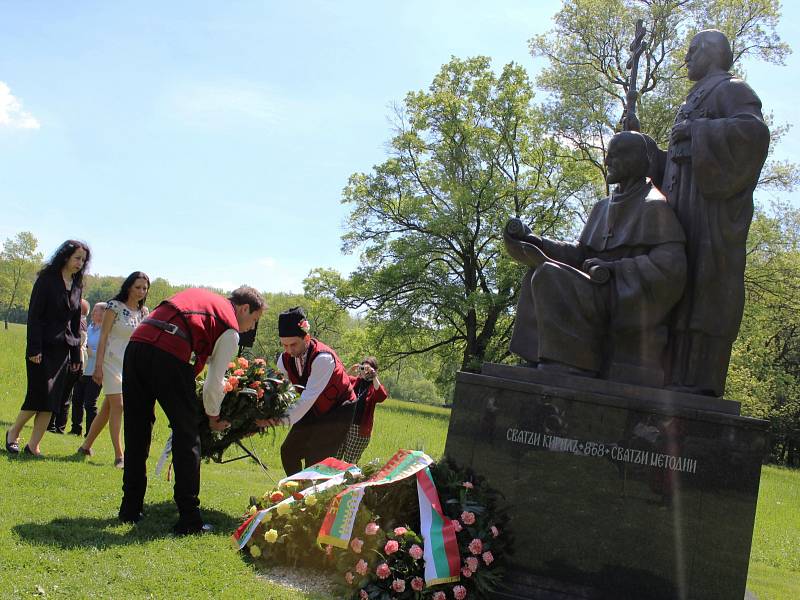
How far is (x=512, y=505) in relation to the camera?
4.66m

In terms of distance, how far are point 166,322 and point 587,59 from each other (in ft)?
81.8

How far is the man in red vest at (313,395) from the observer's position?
632 centimetres

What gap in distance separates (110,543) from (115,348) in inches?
140

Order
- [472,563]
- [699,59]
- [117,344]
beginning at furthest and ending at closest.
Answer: [117,344] < [699,59] < [472,563]

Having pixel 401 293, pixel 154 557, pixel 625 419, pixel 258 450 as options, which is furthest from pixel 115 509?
pixel 401 293

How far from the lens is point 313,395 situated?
624 cm

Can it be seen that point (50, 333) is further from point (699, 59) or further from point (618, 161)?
point (699, 59)

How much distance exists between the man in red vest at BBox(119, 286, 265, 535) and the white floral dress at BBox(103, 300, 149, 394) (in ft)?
8.24

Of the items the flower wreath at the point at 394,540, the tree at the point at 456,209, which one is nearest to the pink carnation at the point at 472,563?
the flower wreath at the point at 394,540

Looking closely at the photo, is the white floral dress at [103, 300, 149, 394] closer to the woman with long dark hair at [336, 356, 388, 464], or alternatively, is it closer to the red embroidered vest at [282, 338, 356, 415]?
the red embroidered vest at [282, 338, 356, 415]

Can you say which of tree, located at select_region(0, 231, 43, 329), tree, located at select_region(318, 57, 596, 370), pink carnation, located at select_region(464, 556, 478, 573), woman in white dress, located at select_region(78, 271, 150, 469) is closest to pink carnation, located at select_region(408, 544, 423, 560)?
pink carnation, located at select_region(464, 556, 478, 573)

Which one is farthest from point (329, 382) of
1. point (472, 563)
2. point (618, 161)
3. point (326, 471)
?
point (618, 161)

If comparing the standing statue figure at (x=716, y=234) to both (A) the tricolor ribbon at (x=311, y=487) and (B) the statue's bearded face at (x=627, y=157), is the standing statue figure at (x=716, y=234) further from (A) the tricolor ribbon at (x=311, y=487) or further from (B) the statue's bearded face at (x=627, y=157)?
(A) the tricolor ribbon at (x=311, y=487)

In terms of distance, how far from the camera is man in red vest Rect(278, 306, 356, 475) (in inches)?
249
